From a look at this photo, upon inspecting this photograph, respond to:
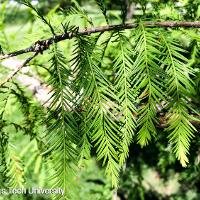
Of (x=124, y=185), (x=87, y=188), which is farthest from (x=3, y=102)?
(x=87, y=188)

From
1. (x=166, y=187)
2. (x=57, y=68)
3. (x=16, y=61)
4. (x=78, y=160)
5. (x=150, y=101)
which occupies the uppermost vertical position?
(x=57, y=68)

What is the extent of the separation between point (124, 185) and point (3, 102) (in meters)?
2.46

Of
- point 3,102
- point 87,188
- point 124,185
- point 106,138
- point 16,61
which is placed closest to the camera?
point 106,138

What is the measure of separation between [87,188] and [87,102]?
9.62 feet

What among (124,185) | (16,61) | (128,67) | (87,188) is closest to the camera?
(128,67)

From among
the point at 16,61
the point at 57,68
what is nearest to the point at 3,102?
the point at 57,68

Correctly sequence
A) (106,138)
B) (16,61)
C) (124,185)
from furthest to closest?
1. (124,185)
2. (16,61)
3. (106,138)

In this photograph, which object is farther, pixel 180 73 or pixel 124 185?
pixel 124 185

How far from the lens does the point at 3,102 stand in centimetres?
139

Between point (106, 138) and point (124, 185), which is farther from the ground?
point (106, 138)

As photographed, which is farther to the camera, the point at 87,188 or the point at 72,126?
the point at 87,188

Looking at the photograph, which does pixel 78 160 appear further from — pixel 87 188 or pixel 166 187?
pixel 166 187

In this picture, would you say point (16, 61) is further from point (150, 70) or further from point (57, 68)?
point (150, 70)

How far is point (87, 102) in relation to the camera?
117cm
